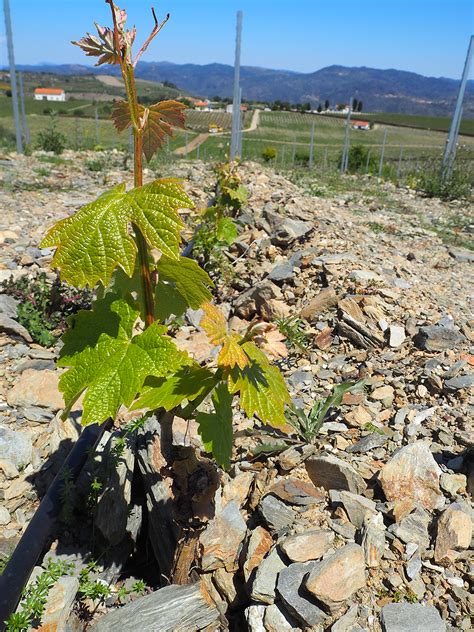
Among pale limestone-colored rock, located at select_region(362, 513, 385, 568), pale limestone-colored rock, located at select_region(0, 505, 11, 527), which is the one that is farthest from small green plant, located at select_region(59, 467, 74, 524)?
pale limestone-colored rock, located at select_region(362, 513, 385, 568)

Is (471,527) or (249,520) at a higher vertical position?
(471,527)

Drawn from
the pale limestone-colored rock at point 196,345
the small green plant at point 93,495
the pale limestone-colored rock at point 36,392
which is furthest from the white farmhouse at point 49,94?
the small green plant at point 93,495

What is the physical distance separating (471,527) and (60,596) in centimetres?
164

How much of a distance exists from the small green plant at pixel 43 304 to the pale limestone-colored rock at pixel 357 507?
98.8 inches

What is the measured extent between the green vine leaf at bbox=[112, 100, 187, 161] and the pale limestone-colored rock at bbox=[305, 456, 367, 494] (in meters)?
1.58

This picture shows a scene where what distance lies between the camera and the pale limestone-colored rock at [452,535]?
1.98 meters

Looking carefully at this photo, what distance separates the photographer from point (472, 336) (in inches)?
146

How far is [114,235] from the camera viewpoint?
3.89ft

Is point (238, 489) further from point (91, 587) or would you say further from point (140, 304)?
point (140, 304)

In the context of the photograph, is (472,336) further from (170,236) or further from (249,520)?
(170,236)

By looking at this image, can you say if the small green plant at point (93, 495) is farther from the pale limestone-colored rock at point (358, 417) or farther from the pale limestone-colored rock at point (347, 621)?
the pale limestone-colored rock at point (358, 417)

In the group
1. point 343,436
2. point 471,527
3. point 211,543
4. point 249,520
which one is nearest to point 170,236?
point 211,543

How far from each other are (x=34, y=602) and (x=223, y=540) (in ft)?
2.42

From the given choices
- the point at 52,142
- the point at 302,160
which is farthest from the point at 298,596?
the point at 302,160
